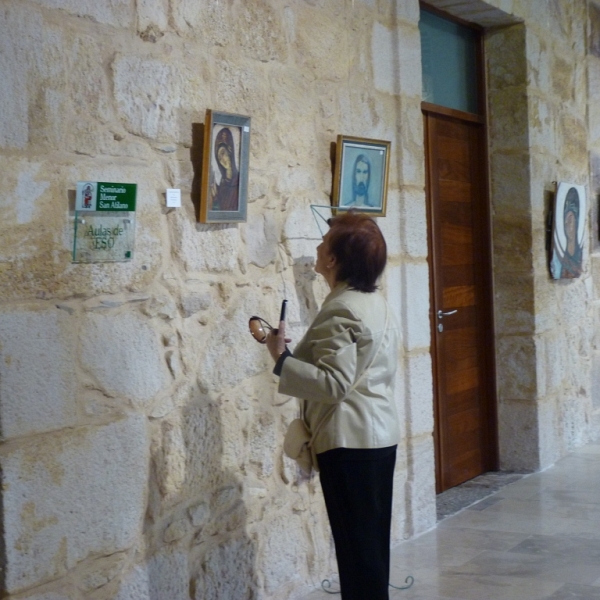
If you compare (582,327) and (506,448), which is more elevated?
(582,327)

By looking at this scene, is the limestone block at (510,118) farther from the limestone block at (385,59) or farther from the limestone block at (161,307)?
the limestone block at (161,307)

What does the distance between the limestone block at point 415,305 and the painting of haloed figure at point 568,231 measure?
1.60 m

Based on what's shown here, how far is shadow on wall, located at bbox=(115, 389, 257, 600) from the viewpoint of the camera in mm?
2771

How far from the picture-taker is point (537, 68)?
5.35 meters

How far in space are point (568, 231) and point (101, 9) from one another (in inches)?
147

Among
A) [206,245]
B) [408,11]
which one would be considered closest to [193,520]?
[206,245]

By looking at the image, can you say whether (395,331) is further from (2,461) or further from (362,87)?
(362,87)

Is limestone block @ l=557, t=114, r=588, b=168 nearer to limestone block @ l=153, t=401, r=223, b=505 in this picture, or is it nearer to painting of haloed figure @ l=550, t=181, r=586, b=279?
painting of haloed figure @ l=550, t=181, r=586, b=279

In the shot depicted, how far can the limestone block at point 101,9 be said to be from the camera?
2.52m

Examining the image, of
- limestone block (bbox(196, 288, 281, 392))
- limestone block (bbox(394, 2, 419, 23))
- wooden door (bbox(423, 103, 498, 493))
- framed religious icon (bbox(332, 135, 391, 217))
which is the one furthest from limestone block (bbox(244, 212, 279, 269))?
wooden door (bbox(423, 103, 498, 493))

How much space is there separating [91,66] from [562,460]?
3.93 m

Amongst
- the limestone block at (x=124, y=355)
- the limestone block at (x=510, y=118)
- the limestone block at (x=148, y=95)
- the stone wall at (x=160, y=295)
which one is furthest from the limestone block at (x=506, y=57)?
the limestone block at (x=124, y=355)

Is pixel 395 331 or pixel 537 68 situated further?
pixel 537 68

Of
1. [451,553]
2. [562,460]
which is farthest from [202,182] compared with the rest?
[562,460]
